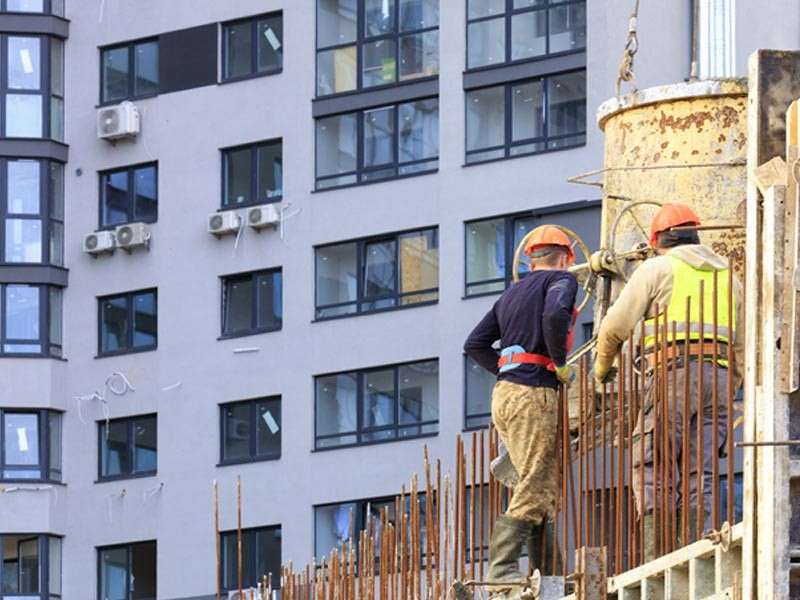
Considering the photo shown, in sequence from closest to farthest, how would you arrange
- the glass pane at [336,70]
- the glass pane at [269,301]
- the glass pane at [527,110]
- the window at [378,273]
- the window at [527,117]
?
1. the window at [527,117]
2. the glass pane at [527,110]
3. the window at [378,273]
4. the glass pane at [336,70]
5. the glass pane at [269,301]

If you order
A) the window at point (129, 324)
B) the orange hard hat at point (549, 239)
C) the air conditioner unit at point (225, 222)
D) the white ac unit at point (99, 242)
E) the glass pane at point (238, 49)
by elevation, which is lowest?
the orange hard hat at point (549, 239)

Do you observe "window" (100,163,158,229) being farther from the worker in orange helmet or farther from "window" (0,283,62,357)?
the worker in orange helmet

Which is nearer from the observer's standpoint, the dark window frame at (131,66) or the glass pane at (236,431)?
the glass pane at (236,431)

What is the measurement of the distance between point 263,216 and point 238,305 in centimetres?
220

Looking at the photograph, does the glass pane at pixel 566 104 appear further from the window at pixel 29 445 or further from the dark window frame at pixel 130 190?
the window at pixel 29 445

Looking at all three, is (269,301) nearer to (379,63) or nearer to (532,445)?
(379,63)

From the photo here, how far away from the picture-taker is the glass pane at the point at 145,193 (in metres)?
56.5

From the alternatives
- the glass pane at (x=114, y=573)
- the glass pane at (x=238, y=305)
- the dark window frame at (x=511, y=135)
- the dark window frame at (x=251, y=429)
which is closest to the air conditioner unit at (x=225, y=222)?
the glass pane at (x=238, y=305)

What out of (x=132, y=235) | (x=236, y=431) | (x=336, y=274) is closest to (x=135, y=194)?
(x=132, y=235)

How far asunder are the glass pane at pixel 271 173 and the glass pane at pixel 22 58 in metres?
5.73

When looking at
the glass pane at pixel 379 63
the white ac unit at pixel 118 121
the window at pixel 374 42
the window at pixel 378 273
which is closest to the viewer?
the window at pixel 378 273

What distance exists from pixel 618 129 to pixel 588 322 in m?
27.4

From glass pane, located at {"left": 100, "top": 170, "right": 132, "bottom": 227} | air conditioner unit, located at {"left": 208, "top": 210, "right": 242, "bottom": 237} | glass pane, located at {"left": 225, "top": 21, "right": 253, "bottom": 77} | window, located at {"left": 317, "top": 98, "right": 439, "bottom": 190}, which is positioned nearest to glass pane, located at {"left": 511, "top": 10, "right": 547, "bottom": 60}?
window, located at {"left": 317, "top": 98, "right": 439, "bottom": 190}

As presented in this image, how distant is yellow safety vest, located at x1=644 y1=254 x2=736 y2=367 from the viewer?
48.6 ft
